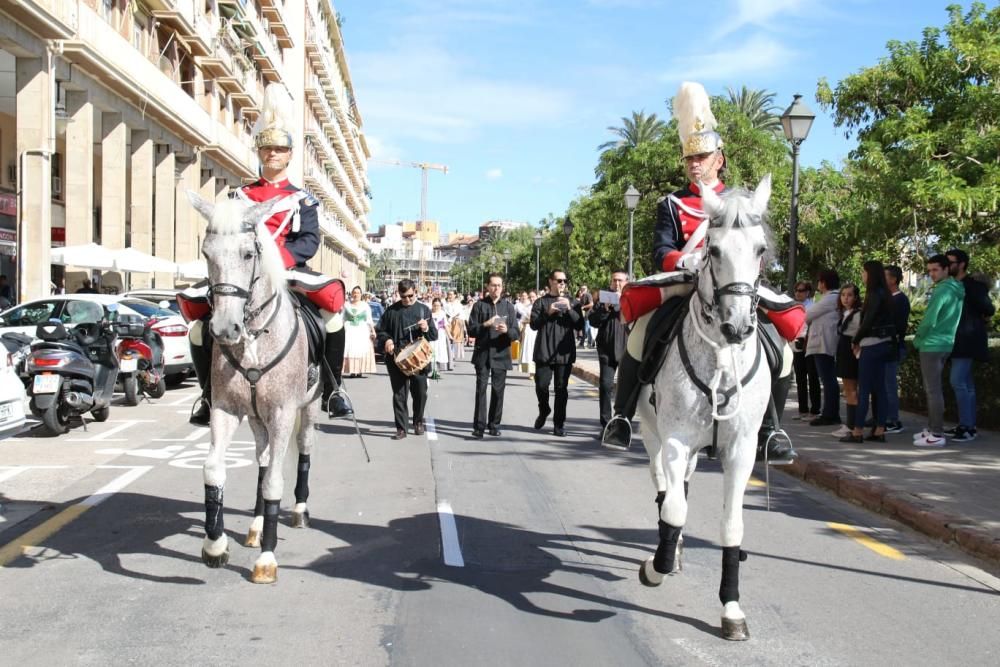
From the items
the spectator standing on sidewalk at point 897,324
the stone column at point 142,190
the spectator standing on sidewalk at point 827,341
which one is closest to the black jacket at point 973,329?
the spectator standing on sidewalk at point 897,324

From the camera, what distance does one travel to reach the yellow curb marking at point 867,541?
715 centimetres

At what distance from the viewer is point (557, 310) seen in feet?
44.4

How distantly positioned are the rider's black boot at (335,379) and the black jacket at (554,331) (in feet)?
22.0

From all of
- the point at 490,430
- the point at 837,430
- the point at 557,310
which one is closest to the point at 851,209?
the point at 837,430

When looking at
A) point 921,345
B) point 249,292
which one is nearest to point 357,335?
point 921,345

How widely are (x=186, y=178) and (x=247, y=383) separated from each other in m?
35.7

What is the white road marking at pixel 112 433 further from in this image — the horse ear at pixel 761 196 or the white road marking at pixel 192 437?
the horse ear at pixel 761 196

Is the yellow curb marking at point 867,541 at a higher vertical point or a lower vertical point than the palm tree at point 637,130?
lower

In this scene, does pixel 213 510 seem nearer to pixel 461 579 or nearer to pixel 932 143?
pixel 461 579

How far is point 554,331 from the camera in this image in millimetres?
13859

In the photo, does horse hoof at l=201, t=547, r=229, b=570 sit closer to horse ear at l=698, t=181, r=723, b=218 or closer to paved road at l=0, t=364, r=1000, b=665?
paved road at l=0, t=364, r=1000, b=665

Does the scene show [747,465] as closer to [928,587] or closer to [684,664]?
[684,664]

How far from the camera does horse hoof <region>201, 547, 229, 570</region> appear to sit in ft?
20.3

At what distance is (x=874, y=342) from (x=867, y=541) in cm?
496
